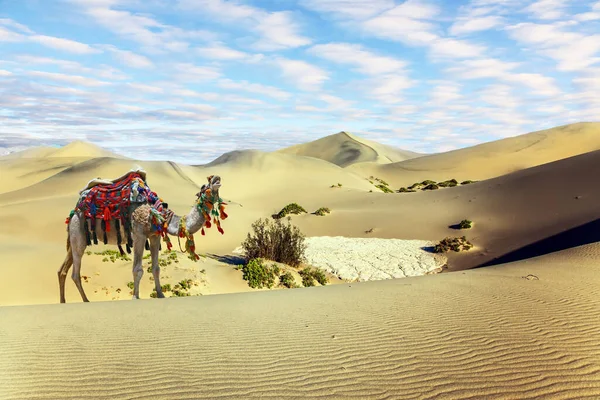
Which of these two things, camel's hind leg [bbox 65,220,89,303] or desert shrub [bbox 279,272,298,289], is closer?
camel's hind leg [bbox 65,220,89,303]

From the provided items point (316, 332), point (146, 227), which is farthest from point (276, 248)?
point (316, 332)

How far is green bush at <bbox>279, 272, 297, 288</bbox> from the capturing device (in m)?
14.9

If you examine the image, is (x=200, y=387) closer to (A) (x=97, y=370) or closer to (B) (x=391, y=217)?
(A) (x=97, y=370)

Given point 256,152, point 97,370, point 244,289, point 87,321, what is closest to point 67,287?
point 244,289

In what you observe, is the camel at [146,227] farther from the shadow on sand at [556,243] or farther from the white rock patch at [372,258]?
the shadow on sand at [556,243]

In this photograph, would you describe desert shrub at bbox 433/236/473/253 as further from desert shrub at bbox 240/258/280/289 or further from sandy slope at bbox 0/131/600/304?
desert shrub at bbox 240/258/280/289

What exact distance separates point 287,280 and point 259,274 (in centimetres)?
93

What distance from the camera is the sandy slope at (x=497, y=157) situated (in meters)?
77.6

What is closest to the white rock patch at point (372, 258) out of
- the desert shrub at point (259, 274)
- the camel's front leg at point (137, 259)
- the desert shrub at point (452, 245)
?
the desert shrub at point (452, 245)

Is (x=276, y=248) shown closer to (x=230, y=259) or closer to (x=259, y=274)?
(x=259, y=274)

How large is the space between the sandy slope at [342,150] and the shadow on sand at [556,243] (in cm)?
9880

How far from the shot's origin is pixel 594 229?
60.7ft

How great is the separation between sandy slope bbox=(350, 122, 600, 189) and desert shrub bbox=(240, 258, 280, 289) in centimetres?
6069

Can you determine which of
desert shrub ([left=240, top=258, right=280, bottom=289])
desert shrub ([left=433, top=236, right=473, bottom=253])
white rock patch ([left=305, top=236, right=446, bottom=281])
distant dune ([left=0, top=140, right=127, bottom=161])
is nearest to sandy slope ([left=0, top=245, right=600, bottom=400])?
desert shrub ([left=240, top=258, right=280, bottom=289])
